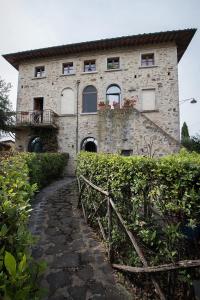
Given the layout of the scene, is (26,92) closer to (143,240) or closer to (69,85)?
(69,85)

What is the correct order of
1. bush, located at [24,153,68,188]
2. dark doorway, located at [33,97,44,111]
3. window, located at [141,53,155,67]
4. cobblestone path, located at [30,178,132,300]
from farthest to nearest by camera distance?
1. dark doorway, located at [33,97,44,111]
2. window, located at [141,53,155,67]
3. bush, located at [24,153,68,188]
4. cobblestone path, located at [30,178,132,300]

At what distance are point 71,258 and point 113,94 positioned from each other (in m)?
14.5

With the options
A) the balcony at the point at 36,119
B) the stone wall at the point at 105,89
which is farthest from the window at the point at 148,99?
the balcony at the point at 36,119

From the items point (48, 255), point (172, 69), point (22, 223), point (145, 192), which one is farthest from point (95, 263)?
point (172, 69)

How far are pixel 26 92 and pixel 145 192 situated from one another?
1777cm

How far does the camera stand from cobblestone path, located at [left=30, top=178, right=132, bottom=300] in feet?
10.6

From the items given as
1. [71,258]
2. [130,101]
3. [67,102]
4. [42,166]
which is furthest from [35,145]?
[71,258]

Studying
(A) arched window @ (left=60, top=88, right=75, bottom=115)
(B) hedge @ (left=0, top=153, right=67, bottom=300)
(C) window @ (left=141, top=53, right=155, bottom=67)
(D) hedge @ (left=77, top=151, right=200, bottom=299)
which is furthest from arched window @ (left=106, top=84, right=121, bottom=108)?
(B) hedge @ (left=0, top=153, right=67, bottom=300)

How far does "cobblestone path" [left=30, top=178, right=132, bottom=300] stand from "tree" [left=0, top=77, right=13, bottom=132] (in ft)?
39.5

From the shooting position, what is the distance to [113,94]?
17.1m

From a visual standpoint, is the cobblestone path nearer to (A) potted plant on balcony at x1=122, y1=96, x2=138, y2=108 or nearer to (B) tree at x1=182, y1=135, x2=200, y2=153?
(A) potted plant on balcony at x1=122, y1=96, x2=138, y2=108

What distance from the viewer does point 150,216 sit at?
3.35 metres

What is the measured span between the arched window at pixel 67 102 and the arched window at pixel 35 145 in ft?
9.76

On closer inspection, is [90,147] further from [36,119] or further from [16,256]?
[16,256]
